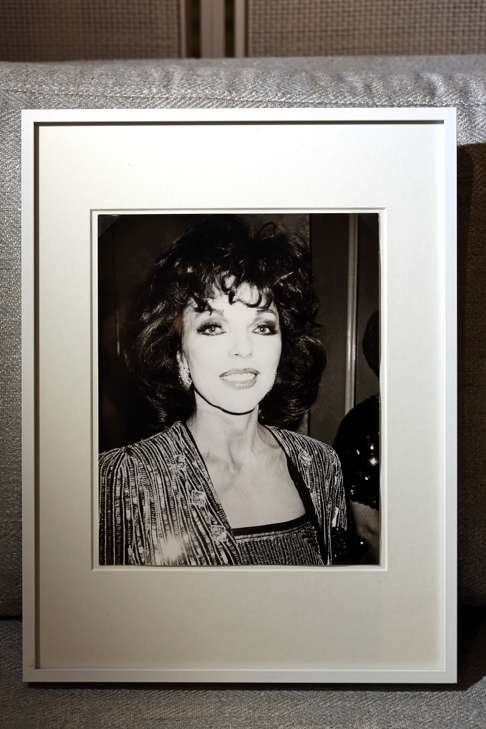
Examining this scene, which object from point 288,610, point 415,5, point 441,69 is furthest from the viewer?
point 415,5

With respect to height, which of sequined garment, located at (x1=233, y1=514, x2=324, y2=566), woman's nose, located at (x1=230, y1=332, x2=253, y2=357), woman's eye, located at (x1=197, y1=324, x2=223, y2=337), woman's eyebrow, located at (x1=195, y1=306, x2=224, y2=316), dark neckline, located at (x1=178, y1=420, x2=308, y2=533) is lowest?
sequined garment, located at (x1=233, y1=514, x2=324, y2=566)

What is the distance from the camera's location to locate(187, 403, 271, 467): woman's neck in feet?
2.39

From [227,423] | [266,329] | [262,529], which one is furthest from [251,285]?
[262,529]

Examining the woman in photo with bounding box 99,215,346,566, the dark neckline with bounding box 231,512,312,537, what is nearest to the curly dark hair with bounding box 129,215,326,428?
the woman in photo with bounding box 99,215,346,566

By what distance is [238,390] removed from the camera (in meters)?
0.72

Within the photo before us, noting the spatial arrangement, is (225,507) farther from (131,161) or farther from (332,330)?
(131,161)

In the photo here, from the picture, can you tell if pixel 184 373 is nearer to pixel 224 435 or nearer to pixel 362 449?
pixel 224 435

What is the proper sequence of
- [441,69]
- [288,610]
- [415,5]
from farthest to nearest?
[415,5] → [441,69] → [288,610]

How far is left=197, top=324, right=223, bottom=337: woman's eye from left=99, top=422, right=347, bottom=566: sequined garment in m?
0.11

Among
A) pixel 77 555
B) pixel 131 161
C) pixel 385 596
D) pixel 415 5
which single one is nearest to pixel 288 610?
pixel 385 596

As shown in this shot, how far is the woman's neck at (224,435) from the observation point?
2.39ft

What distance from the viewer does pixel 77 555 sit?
72 cm

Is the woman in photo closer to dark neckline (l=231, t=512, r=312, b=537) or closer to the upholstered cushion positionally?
dark neckline (l=231, t=512, r=312, b=537)

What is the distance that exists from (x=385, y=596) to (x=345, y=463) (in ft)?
0.50
